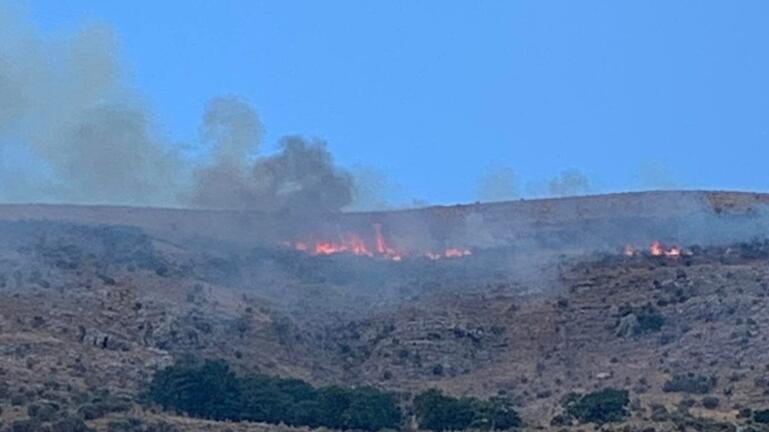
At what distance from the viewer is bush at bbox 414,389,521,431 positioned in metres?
66.0

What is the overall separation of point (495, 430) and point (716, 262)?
1472 inches

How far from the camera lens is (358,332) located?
8850 cm

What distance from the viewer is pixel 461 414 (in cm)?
6731

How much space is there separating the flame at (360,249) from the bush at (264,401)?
38.4 m

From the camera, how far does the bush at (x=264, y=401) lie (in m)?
66.2

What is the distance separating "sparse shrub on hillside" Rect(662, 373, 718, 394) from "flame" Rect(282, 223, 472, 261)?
35466mm

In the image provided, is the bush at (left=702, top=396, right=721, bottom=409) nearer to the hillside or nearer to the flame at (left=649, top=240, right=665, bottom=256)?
the hillside

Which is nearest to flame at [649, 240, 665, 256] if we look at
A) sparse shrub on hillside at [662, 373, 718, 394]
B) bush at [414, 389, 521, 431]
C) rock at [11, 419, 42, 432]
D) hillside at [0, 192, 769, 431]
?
hillside at [0, 192, 769, 431]

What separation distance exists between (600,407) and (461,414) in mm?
6179

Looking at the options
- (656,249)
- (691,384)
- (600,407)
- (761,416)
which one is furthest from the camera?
(656,249)

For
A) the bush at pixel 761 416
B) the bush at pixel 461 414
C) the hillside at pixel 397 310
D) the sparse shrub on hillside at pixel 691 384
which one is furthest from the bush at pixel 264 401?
the bush at pixel 761 416

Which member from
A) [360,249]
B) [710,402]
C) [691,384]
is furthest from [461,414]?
[360,249]

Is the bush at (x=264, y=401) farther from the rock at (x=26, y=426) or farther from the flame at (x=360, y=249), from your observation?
the flame at (x=360, y=249)

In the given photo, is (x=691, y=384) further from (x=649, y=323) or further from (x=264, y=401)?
(x=264, y=401)
